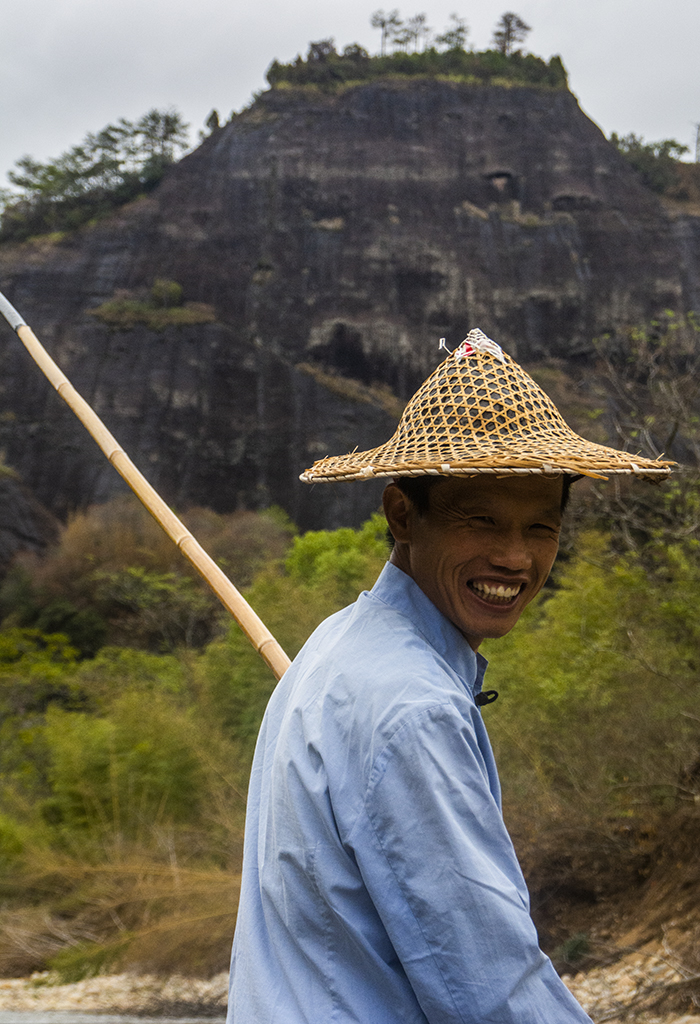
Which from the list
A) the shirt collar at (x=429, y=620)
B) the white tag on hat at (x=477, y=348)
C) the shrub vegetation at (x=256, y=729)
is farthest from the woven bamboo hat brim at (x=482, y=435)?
the shrub vegetation at (x=256, y=729)

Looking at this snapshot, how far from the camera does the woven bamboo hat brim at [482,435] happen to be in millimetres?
1089

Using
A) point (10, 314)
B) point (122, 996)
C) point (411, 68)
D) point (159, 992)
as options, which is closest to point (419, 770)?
point (10, 314)

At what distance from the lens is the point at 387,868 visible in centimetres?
89

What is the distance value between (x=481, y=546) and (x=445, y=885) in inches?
16.1

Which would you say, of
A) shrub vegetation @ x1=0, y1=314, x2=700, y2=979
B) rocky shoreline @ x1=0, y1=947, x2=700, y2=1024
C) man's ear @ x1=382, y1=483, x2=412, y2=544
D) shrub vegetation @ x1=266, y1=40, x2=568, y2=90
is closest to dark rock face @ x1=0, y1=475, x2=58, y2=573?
shrub vegetation @ x1=0, y1=314, x2=700, y2=979

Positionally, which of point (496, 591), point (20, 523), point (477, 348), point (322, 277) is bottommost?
point (20, 523)

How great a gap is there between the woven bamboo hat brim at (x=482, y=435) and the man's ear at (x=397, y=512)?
5 centimetres

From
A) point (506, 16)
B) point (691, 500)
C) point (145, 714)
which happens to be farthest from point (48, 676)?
point (506, 16)

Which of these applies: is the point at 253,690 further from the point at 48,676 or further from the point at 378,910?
the point at 378,910

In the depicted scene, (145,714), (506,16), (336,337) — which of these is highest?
(506,16)

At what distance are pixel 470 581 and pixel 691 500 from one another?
A: 23.1 ft

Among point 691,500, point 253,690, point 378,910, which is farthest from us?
point 253,690

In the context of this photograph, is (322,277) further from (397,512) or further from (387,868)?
(387,868)

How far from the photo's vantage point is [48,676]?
826 inches
